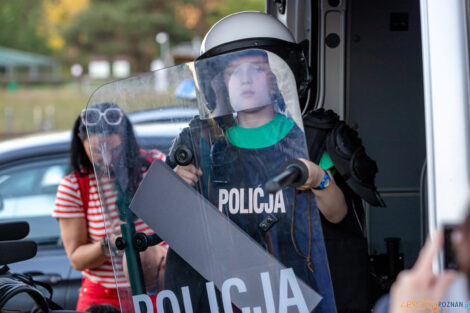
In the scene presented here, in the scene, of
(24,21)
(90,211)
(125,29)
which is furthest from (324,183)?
(24,21)

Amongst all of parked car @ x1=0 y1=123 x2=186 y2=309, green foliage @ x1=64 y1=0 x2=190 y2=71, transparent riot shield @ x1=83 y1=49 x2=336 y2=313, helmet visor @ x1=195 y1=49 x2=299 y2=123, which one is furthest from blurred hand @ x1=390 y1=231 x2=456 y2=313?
green foliage @ x1=64 y1=0 x2=190 y2=71

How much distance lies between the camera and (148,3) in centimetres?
5353

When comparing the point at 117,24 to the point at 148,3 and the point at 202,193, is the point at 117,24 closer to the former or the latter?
the point at 148,3

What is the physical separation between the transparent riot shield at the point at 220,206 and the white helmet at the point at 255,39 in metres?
0.37

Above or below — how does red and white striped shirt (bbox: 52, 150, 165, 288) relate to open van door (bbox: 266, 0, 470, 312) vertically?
below

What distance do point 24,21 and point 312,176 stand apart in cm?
6244

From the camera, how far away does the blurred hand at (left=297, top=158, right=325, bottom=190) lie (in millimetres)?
1921

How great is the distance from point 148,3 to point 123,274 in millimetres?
53215

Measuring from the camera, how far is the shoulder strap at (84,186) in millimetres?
3387

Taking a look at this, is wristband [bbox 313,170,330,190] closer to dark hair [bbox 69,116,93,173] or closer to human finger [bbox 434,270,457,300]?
human finger [bbox 434,270,457,300]

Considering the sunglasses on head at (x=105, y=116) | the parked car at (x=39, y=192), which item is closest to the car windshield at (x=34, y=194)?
the parked car at (x=39, y=192)

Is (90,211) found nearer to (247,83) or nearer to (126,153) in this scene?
(126,153)

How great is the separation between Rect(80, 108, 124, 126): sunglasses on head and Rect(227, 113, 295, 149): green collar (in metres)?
0.34

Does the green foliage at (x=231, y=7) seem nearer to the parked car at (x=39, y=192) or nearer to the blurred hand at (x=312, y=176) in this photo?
the parked car at (x=39, y=192)
